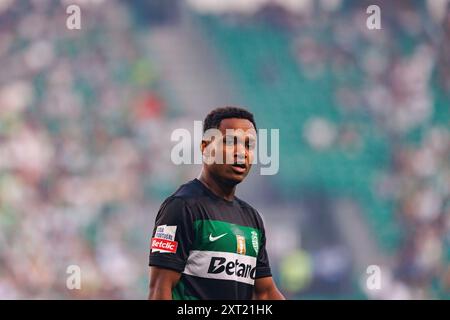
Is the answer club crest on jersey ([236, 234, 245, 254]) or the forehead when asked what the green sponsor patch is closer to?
club crest on jersey ([236, 234, 245, 254])

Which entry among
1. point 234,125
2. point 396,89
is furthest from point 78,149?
point 234,125

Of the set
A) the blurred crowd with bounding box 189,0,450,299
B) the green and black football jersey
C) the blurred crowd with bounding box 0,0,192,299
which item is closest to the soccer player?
the green and black football jersey

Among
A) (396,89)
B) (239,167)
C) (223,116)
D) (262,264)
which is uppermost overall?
(396,89)

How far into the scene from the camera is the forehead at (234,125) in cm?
328

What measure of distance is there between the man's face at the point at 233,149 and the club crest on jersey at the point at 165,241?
35 centimetres

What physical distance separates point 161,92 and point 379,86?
7.28 ft

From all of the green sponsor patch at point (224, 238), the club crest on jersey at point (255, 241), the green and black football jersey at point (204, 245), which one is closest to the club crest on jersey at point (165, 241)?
the green and black football jersey at point (204, 245)

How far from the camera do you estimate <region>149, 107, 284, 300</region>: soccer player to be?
3049 mm

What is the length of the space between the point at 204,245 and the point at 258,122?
4.80m

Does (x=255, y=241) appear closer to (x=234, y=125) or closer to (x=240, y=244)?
(x=240, y=244)

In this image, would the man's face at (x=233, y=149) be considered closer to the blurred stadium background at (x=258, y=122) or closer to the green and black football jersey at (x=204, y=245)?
the green and black football jersey at (x=204, y=245)

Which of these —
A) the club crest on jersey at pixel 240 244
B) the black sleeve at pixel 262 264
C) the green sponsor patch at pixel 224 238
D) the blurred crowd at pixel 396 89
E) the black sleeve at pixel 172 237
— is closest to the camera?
the black sleeve at pixel 172 237

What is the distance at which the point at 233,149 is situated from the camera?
10.6ft
